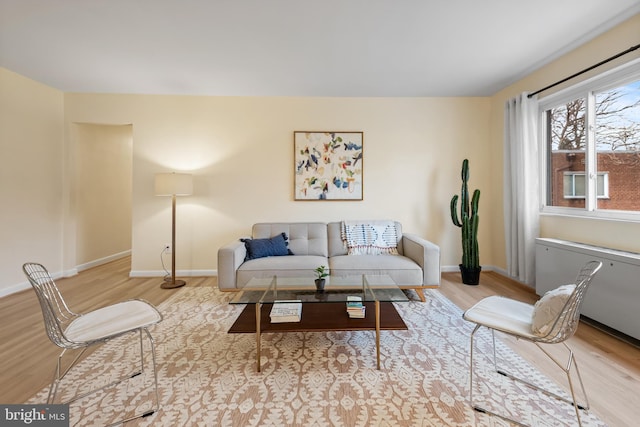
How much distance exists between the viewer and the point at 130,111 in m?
3.87

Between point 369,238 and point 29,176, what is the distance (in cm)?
446

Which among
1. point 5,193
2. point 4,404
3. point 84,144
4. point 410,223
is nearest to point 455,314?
point 410,223

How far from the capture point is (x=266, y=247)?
3.27m

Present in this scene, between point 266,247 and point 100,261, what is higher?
point 266,247

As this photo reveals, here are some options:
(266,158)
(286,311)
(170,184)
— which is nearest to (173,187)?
(170,184)

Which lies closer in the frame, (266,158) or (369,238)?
(369,238)

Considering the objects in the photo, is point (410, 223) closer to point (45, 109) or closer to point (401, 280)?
point (401, 280)

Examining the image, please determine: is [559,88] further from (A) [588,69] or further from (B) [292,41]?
(B) [292,41]

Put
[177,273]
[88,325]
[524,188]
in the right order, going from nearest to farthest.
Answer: [88,325], [524,188], [177,273]

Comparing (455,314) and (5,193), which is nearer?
(455,314)

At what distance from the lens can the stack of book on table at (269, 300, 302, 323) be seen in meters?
1.88

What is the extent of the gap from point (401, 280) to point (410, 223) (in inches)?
53.0

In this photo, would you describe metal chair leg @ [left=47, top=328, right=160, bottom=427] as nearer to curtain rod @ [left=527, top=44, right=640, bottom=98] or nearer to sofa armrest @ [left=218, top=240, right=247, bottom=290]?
sofa armrest @ [left=218, top=240, right=247, bottom=290]

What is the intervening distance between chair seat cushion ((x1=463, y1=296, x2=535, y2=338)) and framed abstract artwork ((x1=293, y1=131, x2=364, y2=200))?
2474 mm
